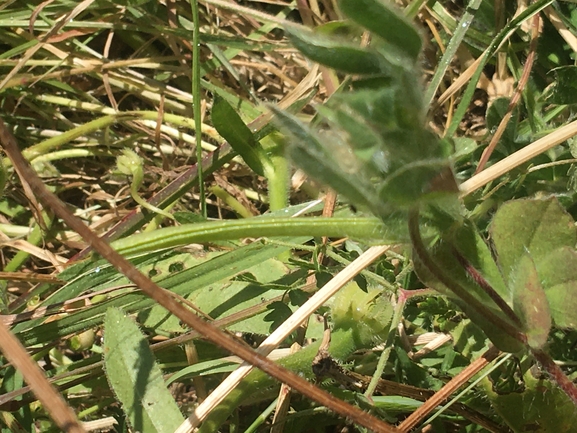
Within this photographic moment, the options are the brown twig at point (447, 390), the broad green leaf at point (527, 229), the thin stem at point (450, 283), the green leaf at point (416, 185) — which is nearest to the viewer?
the green leaf at point (416, 185)

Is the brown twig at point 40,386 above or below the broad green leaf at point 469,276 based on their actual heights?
above

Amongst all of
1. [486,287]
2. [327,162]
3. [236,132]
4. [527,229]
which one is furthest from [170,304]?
[236,132]

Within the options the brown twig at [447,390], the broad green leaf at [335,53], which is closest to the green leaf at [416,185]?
the broad green leaf at [335,53]

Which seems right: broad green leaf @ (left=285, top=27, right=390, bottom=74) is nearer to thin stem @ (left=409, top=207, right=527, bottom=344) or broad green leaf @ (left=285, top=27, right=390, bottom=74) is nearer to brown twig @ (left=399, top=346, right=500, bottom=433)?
thin stem @ (left=409, top=207, right=527, bottom=344)

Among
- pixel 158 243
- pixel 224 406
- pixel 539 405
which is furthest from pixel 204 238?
pixel 539 405

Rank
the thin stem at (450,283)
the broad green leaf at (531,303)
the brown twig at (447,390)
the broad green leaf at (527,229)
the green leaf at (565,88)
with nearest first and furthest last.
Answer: the thin stem at (450,283) < the broad green leaf at (531,303) < the broad green leaf at (527,229) < the brown twig at (447,390) < the green leaf at (565,88)

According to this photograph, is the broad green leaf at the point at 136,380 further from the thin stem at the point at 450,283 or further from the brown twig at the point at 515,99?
the brown twig at the point at 515,99
